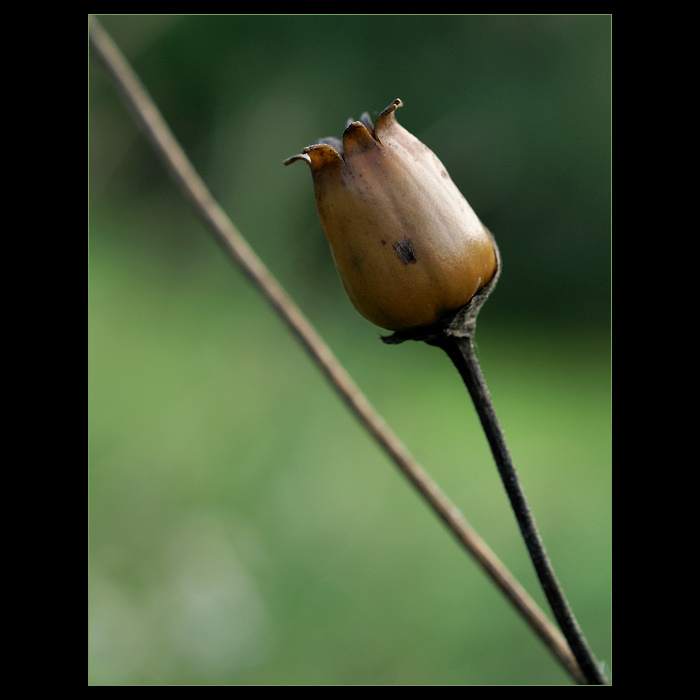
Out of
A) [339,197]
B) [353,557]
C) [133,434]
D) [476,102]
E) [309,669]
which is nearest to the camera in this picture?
[339,197]

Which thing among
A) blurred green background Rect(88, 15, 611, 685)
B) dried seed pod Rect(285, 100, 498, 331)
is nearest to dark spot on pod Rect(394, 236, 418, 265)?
dried seed pod Rect(285, 100, 498, 331)

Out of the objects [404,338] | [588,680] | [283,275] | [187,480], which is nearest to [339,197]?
[404,338]

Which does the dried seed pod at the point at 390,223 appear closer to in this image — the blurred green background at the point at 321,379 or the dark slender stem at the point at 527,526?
A: the dark slender stem at the point at 527,526

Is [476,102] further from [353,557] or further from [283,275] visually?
[353,557]

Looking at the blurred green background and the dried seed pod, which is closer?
the dried seed pod

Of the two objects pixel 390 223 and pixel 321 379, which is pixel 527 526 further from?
pixel 321 379

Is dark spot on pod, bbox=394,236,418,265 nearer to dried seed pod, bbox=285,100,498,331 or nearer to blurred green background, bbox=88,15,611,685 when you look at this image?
dried seed pod, bbox=285,100,498,331
